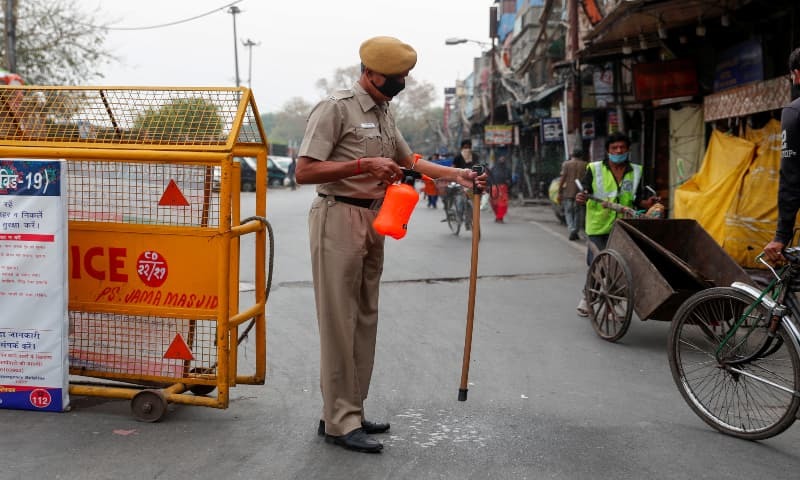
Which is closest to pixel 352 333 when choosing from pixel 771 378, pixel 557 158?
pixel 771 378

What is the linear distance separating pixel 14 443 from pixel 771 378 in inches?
148

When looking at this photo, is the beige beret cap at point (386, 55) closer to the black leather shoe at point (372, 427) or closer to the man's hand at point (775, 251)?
the black leather shoe at point (372, 427)

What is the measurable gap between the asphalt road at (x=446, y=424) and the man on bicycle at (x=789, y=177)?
102 cm

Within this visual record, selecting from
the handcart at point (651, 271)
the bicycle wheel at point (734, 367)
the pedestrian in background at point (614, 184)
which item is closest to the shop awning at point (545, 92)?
the pedestrian in background at point (614, 184)

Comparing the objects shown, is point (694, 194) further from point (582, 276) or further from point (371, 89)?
point (371, 89)

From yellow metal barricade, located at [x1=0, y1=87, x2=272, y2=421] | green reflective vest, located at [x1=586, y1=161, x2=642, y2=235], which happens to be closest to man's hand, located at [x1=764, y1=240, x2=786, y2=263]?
yellow metal barricade, located at [x1=0, y1=87, x2=272, y2=421]

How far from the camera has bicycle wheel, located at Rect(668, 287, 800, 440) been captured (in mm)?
3941

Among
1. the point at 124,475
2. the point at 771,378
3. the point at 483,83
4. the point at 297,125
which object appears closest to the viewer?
the point at 124,475

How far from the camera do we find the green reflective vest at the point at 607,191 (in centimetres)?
748

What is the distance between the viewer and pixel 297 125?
137 meters

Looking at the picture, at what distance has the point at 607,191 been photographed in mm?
7512

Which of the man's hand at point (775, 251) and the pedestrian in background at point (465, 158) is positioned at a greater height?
the pedestrian in background at point (465, 158)

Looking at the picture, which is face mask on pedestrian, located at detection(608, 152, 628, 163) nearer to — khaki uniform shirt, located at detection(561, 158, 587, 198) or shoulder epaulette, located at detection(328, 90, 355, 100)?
shoulder epaulette, located at detection(328, 90, 355, 100)

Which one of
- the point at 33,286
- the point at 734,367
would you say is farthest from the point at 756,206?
the point at 33,286
